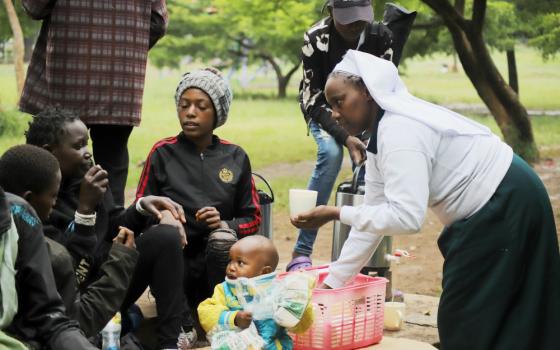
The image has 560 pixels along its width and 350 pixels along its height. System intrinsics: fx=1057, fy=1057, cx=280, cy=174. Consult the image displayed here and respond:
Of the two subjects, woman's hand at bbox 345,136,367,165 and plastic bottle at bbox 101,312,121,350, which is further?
woman's hand at bbox 345,136,367,165

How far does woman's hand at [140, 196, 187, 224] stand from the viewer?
4.67 metres

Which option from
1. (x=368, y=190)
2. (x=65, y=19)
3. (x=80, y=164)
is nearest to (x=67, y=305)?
(x=80, y=164)

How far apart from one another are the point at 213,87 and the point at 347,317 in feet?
4.39

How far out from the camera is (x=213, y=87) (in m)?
5.19

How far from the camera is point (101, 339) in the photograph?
4.51 m

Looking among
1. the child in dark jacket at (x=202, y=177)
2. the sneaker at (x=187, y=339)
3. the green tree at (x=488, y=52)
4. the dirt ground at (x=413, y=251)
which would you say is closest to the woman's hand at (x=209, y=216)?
the child in dark jacket at (x=202, y=177)

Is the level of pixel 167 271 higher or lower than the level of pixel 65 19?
lower

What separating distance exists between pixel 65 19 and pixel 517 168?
2410 mm

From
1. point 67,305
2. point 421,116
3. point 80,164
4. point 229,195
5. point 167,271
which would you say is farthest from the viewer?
point 229,195

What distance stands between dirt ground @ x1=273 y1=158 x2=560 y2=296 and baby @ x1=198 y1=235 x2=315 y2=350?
2.20 meters

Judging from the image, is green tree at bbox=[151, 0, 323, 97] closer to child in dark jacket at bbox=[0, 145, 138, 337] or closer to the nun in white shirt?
the nun in white shirt

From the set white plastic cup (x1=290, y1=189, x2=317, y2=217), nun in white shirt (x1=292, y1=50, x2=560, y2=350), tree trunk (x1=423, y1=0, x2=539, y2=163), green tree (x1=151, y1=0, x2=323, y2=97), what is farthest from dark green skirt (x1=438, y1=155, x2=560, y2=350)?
green tree (x1=151, y1=0, x2=323, y2=97)

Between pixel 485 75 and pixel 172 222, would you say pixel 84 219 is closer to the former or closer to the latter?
pixel 172 222

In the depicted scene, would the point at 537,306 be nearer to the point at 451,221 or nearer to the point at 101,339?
the point at 451,221
